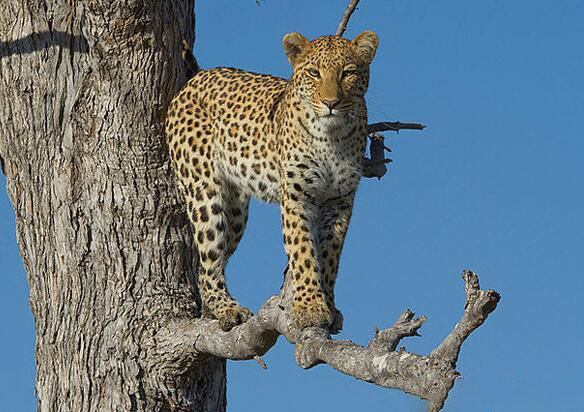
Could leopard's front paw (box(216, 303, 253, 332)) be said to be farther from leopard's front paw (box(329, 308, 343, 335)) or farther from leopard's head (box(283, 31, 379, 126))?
leopard's head (box(283, 31, 379, 126))

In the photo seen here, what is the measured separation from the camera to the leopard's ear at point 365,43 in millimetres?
8523

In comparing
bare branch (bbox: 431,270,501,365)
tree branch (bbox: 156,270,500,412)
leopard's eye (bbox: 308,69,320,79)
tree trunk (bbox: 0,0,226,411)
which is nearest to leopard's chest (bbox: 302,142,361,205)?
leopard's eye (bbox: 308,69,320,79)

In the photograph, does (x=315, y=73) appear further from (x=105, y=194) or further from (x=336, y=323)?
(x=105, y=194)

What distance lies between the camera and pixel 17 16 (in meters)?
9.38

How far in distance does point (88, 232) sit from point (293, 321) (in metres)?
2.02

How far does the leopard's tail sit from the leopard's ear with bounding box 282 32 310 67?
123cm

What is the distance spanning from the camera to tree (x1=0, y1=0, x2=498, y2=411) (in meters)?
9.23

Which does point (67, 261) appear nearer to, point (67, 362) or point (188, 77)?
point (67, 362)

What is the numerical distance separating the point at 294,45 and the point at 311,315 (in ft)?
6.23

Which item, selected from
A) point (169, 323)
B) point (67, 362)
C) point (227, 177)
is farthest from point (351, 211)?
point (67, 362)

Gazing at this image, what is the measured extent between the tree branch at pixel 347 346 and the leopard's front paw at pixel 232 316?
68mm

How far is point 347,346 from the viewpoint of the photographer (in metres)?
7.18

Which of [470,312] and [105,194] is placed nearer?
[470,312]

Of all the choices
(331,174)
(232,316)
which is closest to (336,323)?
(232,316)
